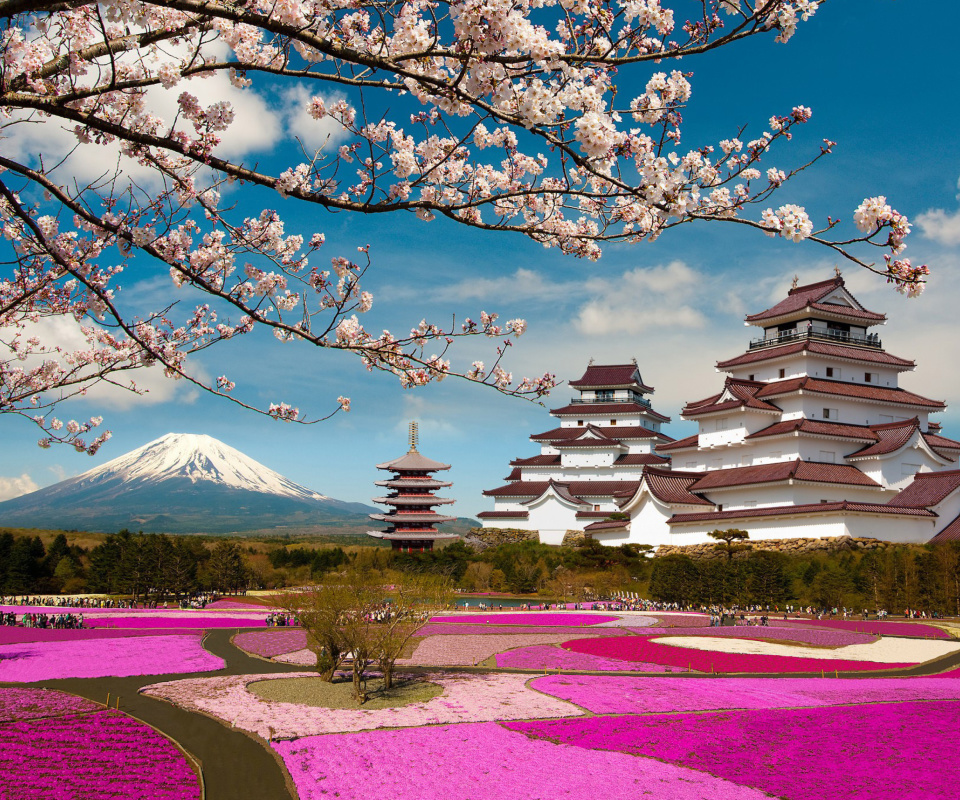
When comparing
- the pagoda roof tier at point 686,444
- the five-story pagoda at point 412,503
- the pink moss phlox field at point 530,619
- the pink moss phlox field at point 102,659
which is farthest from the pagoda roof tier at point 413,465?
the pink moss phlox field at point 102,659

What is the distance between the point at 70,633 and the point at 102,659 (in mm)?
→ 7223

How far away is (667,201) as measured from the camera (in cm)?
596

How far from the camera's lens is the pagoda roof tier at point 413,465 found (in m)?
77.5

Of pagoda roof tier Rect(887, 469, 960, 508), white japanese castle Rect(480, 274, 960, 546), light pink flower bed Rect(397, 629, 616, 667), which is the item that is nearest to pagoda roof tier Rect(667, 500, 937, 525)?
white japanese castle Rect(480, 274, 960, 546)

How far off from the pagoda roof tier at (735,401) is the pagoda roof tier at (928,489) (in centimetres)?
883

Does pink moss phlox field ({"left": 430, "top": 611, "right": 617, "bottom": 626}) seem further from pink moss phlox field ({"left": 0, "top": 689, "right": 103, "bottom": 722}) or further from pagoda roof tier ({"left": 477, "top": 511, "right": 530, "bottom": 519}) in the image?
pagoda roof tier ({"left": 477, "top": 511, "right": 530, "bottom": 519})

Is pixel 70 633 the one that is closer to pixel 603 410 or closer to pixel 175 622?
pixel 175 622

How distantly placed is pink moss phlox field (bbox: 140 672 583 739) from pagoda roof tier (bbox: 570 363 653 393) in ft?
173

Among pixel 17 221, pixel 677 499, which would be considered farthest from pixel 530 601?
pixel 17 221

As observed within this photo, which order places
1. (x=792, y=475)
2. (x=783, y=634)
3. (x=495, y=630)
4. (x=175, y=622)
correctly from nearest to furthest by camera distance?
(x=783, y=634), (x=495, y=630), (x=175, y=622), (x=792, y=475)

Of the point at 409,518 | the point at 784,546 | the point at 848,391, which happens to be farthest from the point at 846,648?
the point at 409,518

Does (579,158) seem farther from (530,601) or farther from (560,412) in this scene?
(560,412)

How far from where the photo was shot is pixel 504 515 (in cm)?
6353

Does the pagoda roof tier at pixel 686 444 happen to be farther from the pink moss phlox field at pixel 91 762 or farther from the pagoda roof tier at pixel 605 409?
the pink moss phlox field at pixel 91 762
